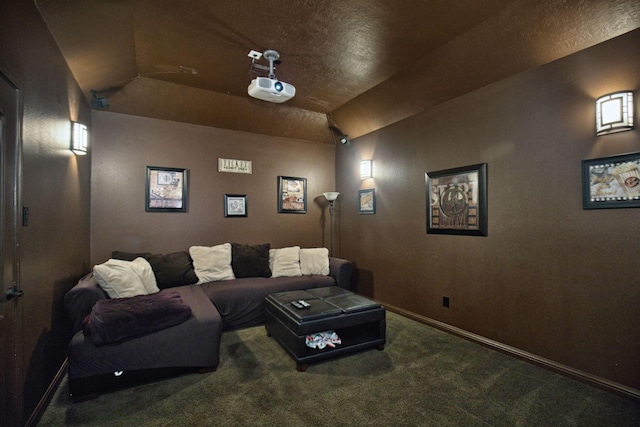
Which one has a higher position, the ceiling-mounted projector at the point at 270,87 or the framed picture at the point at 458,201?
the ceiling-mounted projector at the point at 270,87

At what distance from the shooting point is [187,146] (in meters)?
4.22

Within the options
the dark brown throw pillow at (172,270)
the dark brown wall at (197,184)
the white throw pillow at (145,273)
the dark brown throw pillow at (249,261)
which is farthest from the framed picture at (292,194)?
the white throw pillow at (145,273)

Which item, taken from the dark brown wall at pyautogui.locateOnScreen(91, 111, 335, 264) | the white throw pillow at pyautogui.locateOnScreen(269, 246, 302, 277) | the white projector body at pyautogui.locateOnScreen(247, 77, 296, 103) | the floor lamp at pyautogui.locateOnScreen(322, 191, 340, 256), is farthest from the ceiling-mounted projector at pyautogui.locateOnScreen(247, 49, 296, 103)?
the white throw pillow at pyautogui.locateOnScreen(269, 246, 302, 277)

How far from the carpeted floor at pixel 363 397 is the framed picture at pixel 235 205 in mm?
2185

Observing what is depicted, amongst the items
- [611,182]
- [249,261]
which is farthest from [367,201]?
[611,182]

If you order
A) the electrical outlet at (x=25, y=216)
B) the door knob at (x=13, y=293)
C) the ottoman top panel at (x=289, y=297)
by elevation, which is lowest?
the ottoman top panel at (x=289, y=297)

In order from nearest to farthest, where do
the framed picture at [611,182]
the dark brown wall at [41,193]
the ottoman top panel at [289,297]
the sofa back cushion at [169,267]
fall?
the dark brown wall at [41,193], the framed picture at [611,182], the ottoman top panel at [289,297], the sofa back cushion at [169,267]

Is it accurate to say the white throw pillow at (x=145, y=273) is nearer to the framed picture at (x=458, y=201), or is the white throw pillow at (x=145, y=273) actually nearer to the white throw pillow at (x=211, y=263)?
the white throw pillow at (x=211, y=263)

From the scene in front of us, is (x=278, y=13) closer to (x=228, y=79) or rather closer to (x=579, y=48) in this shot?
(x=228, y=79)

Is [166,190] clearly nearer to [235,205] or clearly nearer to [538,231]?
[235,205]

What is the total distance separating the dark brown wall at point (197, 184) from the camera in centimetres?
373

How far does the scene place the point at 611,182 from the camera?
2207mm

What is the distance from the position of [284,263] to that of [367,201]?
1.55 m

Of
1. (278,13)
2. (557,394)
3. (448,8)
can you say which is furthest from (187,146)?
(557,394)
